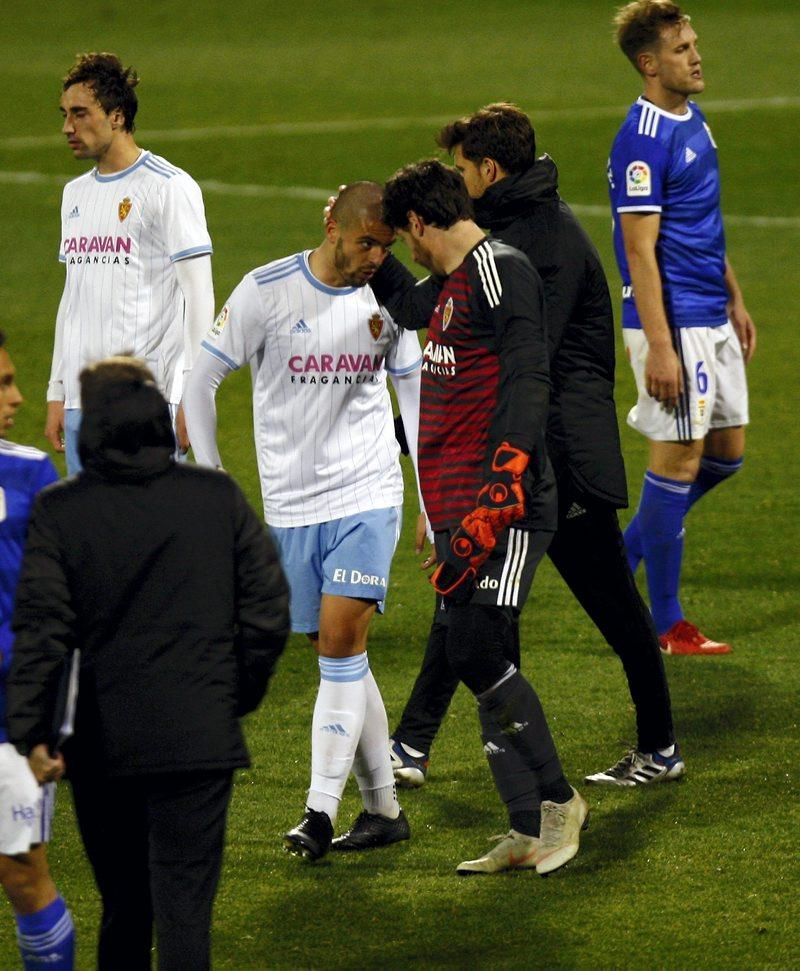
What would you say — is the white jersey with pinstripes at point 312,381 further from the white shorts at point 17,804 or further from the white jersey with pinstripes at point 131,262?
the white shorts at point 17,804

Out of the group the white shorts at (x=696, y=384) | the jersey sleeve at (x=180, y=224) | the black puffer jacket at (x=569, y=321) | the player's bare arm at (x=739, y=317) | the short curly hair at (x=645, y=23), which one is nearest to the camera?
the black puffer jacket at (x=569, y=321)

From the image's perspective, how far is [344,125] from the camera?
26.3 m

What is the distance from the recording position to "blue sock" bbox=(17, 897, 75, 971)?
4.10m

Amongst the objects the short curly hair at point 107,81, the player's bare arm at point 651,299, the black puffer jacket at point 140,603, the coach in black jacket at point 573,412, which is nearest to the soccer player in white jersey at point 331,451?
the coach in black jacket at point 573,412

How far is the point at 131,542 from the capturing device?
3.83 meters

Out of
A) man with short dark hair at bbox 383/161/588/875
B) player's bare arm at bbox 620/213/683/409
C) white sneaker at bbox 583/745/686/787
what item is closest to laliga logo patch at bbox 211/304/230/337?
man with short dark hair at bbox 383/161/588/875

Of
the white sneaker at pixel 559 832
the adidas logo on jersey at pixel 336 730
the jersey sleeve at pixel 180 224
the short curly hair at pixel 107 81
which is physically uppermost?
the short curly hair at pixel 107 81

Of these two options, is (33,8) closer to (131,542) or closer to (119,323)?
(119,323)

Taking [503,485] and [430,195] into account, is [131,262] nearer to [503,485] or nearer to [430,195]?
[430,195]

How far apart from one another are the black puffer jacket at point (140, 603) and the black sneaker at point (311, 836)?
154cm

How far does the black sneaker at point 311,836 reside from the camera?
5.44 metres

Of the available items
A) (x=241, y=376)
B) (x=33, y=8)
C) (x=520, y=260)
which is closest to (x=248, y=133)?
(x=241, y=376)

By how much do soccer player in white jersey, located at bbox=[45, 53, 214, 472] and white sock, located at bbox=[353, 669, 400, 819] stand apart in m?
1.39

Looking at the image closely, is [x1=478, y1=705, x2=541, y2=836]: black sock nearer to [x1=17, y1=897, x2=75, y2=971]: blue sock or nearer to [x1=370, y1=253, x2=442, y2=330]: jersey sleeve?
[x1=370, y1=253, x2=442, y2=330]: jersey sleeve
